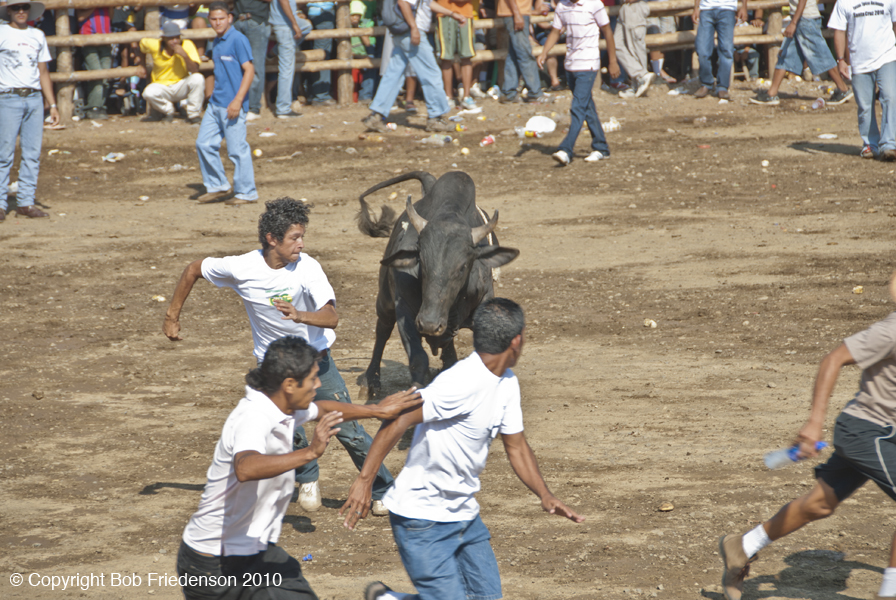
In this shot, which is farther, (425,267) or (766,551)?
(425,267)

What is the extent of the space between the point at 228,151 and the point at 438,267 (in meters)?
6.87

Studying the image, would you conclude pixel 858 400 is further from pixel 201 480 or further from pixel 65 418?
pixel 65 418

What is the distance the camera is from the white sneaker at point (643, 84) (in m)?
16.5

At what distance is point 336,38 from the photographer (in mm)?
16406

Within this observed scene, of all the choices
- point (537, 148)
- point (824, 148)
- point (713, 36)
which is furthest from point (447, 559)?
point (713, 36)

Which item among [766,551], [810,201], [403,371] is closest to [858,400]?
[766,551]

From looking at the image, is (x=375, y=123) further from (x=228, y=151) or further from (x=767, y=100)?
(x=767, y=100)

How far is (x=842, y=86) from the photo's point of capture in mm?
16016

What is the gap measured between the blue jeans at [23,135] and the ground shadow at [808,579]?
31.7 ft

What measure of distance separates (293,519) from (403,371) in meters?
2.67

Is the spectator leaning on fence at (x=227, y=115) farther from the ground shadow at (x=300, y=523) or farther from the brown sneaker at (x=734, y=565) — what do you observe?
the brown sneaker at (x=734, y=565)

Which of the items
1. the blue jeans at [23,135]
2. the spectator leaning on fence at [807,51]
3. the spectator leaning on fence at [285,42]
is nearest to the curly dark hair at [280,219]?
the blue jeans at [23,135]

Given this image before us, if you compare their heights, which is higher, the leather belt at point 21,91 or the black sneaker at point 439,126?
the leather belt at point 21,91

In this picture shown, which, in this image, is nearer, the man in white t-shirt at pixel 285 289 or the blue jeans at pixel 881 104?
the man in white t-shirt at pixel 285 289
